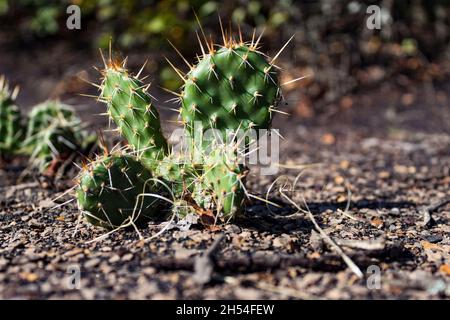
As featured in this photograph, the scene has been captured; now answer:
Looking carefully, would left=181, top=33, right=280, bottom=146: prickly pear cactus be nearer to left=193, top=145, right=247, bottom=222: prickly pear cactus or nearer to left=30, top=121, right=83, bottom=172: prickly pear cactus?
left=193, top=145, right=247, bottom=222: prickly pear cactus

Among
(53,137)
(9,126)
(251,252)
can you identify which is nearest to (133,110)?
(251,252)

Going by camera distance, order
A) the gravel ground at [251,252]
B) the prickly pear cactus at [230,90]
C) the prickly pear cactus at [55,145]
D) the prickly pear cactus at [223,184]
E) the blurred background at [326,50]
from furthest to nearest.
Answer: the blurred background at [326,50] < the prickly pear cactus at [55,145] < the prickly pear cactus at [230,90] < the prickly pear cactus at [223,184] < the gravel ground at [251,252]

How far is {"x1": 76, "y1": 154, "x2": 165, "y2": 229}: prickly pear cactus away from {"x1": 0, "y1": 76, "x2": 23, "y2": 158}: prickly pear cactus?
1.61 metres

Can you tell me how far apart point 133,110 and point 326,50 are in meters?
3.40

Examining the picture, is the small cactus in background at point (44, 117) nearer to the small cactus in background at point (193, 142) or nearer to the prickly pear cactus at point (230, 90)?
the small cactus in background at point (193, 142)

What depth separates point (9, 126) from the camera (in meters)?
4.03

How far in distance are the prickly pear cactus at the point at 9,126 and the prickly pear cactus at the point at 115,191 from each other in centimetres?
161

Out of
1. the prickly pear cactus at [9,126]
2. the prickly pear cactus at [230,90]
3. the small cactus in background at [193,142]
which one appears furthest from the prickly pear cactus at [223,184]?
the prickly pear cactus at [9,126]

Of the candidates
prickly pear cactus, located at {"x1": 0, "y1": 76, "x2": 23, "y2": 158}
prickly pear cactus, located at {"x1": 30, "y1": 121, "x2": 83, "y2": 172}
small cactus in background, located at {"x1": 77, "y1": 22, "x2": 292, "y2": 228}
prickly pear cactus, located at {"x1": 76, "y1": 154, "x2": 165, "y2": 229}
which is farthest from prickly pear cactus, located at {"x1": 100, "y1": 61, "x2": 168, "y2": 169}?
prickly pear cactus, located at {"x1": 0, "y1": 76, "x2": 23, "y2": 158}

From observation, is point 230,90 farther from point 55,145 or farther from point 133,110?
point 55,145

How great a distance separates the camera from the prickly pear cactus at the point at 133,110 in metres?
2.74

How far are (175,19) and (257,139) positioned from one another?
3.42m

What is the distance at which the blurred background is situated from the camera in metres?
5.70
